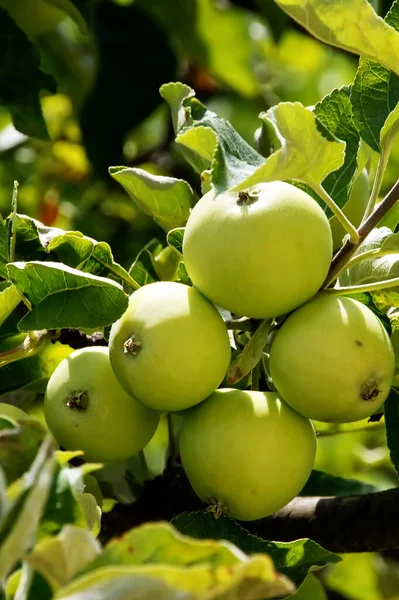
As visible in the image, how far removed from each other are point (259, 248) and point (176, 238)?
255 mm

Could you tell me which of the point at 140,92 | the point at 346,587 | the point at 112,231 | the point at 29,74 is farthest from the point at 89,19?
the point at 346,587

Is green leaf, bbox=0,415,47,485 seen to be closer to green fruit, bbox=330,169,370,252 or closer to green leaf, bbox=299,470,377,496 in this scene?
green fruit, bbox=330,169,370,252

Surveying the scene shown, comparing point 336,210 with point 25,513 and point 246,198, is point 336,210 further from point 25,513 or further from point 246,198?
point 25,513

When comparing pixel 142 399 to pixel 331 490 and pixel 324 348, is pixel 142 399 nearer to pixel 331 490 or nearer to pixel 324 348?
pixel 324 348

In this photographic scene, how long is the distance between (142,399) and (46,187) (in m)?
2.41

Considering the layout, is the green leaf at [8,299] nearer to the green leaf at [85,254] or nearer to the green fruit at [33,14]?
the green leaf at [85,254]

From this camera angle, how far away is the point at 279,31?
8.68 ft

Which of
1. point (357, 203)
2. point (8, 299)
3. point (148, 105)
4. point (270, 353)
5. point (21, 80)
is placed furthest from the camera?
point (148, 105)

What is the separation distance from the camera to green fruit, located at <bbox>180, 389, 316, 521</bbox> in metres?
1.11

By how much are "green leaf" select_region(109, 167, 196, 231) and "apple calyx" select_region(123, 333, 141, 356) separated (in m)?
0.30

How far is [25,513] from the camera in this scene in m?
0.64

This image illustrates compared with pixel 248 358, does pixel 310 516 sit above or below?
below

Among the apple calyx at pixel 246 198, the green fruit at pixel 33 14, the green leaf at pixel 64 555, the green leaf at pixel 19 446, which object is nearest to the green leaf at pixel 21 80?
the green fruit at pixel 33 14

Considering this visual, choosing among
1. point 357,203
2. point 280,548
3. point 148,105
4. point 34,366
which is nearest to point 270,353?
point 280,548
